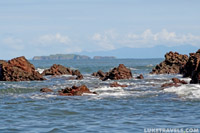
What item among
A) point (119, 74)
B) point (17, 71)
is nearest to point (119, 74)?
point (119, 74)

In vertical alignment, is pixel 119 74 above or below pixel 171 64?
below

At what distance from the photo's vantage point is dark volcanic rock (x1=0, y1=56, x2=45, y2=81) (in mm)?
58094

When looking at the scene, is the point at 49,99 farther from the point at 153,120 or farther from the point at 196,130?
the point at 196,130

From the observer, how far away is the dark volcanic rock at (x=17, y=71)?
58.1 metres

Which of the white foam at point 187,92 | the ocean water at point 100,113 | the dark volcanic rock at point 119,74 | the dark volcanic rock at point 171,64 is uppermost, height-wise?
the dark volcanic rock at point 171,64

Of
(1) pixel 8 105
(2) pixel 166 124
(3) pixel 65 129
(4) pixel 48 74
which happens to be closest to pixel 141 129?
(2) pixel 166 124

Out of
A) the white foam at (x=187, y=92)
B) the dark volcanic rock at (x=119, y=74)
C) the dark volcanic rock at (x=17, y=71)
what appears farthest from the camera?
the dark volcanic rock at (x=119, y=74)

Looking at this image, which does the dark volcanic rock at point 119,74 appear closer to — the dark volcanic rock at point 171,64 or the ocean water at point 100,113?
the dark volcanic rock at point 171,64

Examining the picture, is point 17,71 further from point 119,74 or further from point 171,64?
point 171,64

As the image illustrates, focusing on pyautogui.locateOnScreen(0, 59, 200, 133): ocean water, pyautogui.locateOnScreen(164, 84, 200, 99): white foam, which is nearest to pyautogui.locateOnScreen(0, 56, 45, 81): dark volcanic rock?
pyautogui.locateOnScreen(0, 59, 200, 133): ocean water

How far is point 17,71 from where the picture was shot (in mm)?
58594

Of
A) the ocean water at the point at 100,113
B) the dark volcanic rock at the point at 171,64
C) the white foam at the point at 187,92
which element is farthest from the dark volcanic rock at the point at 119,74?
the ocean water at the point at 100,113

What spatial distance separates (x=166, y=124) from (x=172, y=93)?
14.8m

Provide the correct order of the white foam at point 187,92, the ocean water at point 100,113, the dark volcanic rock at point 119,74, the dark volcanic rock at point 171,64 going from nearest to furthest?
the ocean water at point 100,113 → the white foam at point 187,92 → the dark volcanic rock at point 119,74 → the dark volcanic rock at point 171,64
